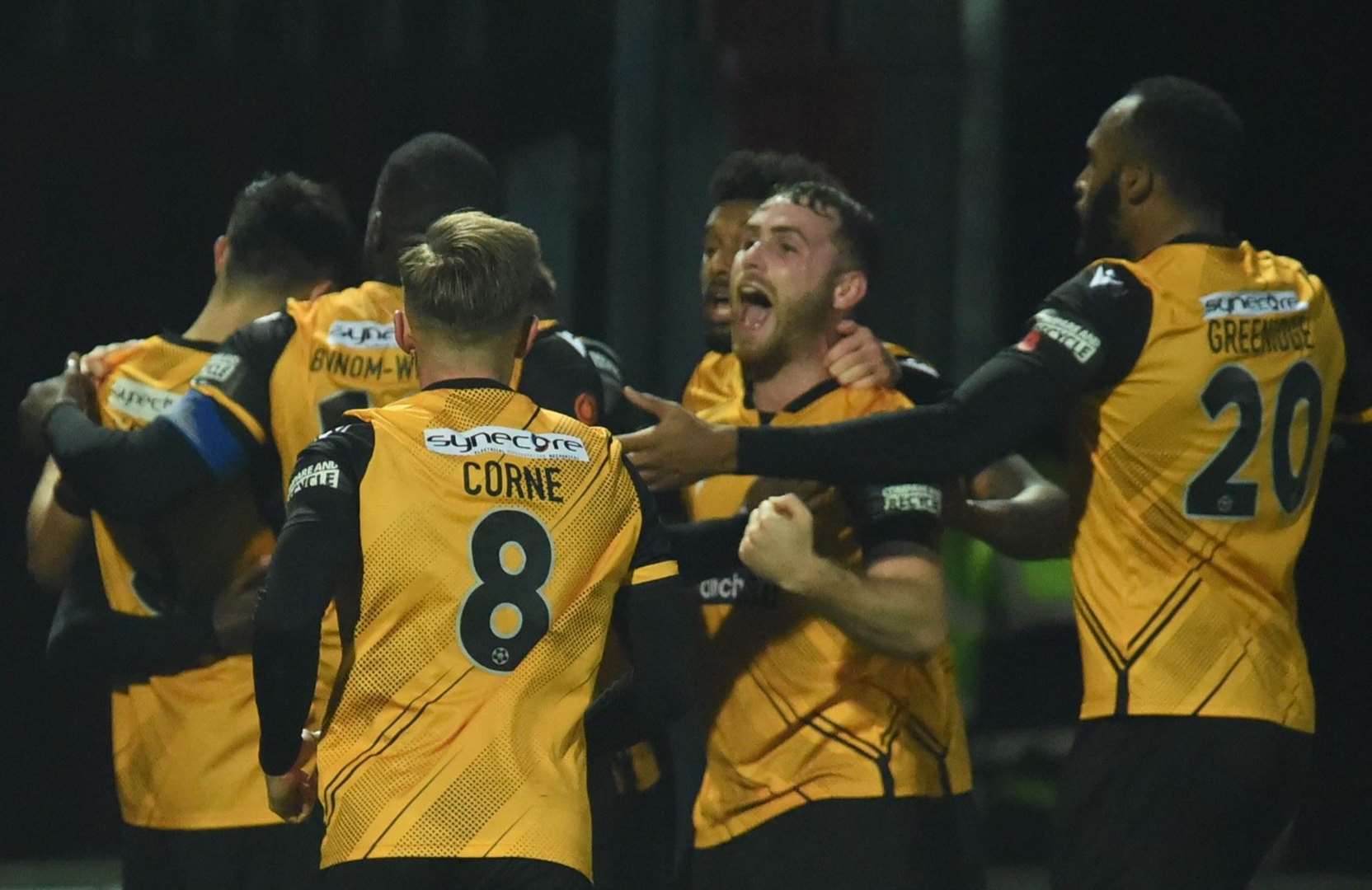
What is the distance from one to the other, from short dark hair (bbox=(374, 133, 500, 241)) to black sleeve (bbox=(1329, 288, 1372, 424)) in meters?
1.68

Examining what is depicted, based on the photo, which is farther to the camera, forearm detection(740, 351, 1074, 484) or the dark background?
the dark background

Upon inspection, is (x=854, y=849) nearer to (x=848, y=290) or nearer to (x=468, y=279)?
(x=848, y=290)

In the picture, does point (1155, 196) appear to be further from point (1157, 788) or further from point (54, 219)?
point (54, 219)

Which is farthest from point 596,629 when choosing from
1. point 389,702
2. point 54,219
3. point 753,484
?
point 54,219

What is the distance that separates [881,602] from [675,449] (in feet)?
1.41

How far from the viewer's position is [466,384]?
140 inches

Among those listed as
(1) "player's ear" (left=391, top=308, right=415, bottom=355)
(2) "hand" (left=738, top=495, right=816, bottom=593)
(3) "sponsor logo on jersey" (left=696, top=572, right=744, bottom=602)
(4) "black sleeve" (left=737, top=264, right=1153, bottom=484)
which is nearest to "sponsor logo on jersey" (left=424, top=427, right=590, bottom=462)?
(1) "player's ear" (left=391, top=308, right=415, bottom=355)

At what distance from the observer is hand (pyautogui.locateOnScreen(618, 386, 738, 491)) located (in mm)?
4047

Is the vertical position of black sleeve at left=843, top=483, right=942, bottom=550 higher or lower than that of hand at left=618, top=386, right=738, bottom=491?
lower

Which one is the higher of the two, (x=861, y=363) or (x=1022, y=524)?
(x=861, y=363)

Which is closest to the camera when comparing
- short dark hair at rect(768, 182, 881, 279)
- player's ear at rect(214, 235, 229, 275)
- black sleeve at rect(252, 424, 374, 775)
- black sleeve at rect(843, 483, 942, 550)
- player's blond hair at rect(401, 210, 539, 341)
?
black sleeve at rect(252, 424, 374, 775)

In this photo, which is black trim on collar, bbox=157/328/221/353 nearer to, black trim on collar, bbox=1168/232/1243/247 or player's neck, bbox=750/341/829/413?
player's neck, bbox=750/341/829/413

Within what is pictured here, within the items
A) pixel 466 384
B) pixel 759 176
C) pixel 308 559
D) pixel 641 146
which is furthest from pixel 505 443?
pixel 641 146

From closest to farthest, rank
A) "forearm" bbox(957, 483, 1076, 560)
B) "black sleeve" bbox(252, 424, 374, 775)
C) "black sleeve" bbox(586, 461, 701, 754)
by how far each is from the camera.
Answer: "black sleeve" bbox(252, 424, 374, 775), "black sleeve" bbox(586, 461, 701, 754), "forearm" bbox(957, 483, 1076, 560)
